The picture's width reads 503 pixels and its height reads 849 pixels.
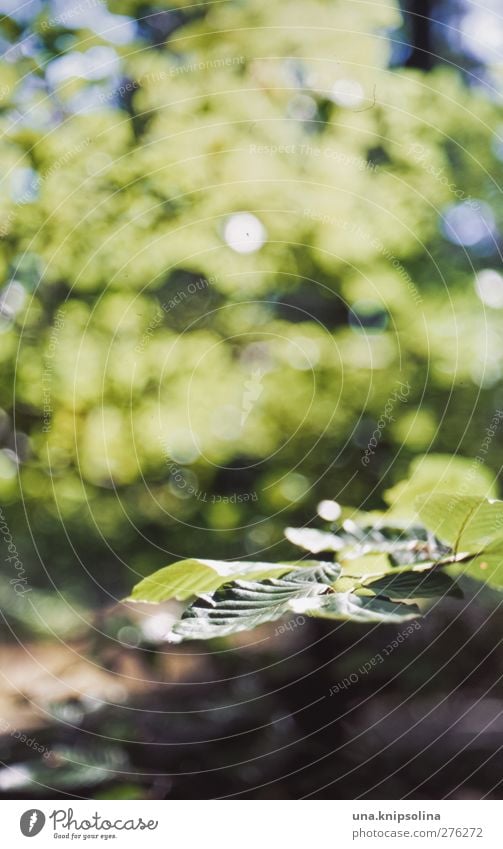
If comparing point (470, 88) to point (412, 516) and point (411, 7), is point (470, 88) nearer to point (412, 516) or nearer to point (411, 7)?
point (411, 7)

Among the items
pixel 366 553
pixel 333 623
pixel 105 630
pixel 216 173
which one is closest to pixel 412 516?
pixel 366 553

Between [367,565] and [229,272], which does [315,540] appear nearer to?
[367,565]

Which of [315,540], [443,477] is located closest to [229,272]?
[443,477]

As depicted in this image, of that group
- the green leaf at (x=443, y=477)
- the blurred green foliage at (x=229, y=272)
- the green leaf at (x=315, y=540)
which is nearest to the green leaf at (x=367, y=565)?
the green leaf at (x=315, y=540)

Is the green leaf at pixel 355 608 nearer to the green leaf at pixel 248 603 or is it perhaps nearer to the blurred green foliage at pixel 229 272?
the green leaf at pixel 248 603

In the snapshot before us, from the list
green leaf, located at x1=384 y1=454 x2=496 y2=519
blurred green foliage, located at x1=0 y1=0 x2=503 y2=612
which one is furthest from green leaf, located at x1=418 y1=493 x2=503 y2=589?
blurred green foliage, located at x1=0 y1=0 x2=503 y2=612

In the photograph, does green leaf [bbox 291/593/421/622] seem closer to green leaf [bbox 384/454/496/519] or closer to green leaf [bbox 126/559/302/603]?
green leaf [bbox 126/559/302/603]
